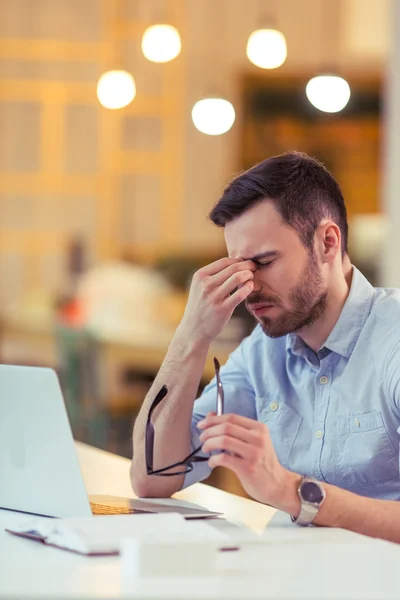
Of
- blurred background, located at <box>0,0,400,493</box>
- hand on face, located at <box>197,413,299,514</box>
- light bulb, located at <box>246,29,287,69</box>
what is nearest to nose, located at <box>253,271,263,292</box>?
hand on face, located at <box>197,413,299,514</box>

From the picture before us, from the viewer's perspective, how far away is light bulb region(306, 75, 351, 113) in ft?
13.5

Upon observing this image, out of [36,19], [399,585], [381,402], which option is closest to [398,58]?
[381,402]

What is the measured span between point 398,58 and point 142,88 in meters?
4.07

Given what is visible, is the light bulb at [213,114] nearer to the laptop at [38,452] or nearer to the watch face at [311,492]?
the laptop at [38,452]

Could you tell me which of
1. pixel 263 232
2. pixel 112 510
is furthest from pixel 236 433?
pixel 263 232

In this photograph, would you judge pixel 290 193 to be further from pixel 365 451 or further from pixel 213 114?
pixel 213 114

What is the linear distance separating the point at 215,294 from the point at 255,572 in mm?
747

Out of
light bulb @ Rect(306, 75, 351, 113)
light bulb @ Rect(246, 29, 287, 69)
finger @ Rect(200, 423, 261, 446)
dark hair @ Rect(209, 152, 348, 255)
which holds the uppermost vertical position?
light bulb @ Rect(246, 29, 287, 69)

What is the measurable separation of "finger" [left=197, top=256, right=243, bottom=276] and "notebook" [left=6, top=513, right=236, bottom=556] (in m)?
0.54

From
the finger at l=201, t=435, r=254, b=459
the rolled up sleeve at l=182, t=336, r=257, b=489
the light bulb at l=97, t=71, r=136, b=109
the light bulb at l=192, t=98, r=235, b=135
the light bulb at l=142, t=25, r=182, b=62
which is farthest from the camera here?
the light bulb at l=97, t=71, r=136, b=109

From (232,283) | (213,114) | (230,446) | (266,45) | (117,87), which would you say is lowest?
(230,446)

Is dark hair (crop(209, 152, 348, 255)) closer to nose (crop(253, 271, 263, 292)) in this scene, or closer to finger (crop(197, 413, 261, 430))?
nose (crop(253, 271, 263, 292))

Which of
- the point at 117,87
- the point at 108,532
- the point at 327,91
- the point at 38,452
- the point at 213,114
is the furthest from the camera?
the point at 117,87

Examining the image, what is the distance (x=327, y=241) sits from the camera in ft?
6.01
